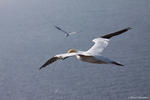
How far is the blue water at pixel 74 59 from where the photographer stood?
30.8 meters

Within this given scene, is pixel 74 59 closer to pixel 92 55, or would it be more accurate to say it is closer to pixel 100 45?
pixel 100 45

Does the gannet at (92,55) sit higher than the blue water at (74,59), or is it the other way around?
the gannet at (92,55)

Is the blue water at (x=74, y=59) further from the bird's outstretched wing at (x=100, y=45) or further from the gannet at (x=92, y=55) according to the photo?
the gannet at (x=92, y=55)

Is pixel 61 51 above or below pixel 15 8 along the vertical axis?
above

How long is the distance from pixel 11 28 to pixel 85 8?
41.9 feet

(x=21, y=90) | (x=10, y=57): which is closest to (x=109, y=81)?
(x=21, y=90)

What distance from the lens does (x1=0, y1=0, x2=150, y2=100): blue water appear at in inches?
1212

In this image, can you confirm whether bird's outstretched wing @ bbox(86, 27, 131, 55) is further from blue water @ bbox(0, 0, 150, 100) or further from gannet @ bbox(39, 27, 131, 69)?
blue water @ bbox(0, 0, 150, 100)

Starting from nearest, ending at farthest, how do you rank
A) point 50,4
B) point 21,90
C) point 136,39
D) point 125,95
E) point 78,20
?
1. point 125,95
2. point 21,90
3. point 136,39
4. point 78,20
5. point 50,4

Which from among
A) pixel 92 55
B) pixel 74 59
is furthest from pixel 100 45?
pixel 74 59

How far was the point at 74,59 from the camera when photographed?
35219mm

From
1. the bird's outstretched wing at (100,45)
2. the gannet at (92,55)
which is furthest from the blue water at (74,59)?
the gannet at (92,55)

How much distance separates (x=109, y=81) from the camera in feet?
102

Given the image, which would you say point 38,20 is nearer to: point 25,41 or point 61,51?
point 25,41
